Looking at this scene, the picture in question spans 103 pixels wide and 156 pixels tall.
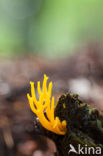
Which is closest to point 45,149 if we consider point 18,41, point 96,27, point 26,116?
point 26,116

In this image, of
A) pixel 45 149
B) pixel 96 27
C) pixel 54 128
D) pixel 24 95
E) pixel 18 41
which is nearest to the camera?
pixel 54 128

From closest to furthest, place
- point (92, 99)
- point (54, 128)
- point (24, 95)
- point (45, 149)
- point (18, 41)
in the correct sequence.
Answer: point (54, 128) < point (45, 149) < point (92, 99) < point (24, 95) < point (18, 41)

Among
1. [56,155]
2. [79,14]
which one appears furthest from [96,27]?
[56,155]

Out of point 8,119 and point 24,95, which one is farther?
point 24,95

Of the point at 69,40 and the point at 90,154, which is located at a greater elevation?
the point at 69,40

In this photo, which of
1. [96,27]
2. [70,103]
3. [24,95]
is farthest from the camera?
[96,27]

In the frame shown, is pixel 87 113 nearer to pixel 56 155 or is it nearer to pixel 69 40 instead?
pixel 56 155

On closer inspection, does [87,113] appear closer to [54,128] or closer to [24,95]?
[54,128]

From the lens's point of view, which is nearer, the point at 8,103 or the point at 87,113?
the point at 87,113

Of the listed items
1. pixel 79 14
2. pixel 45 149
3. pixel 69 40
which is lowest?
pixel 45 149
